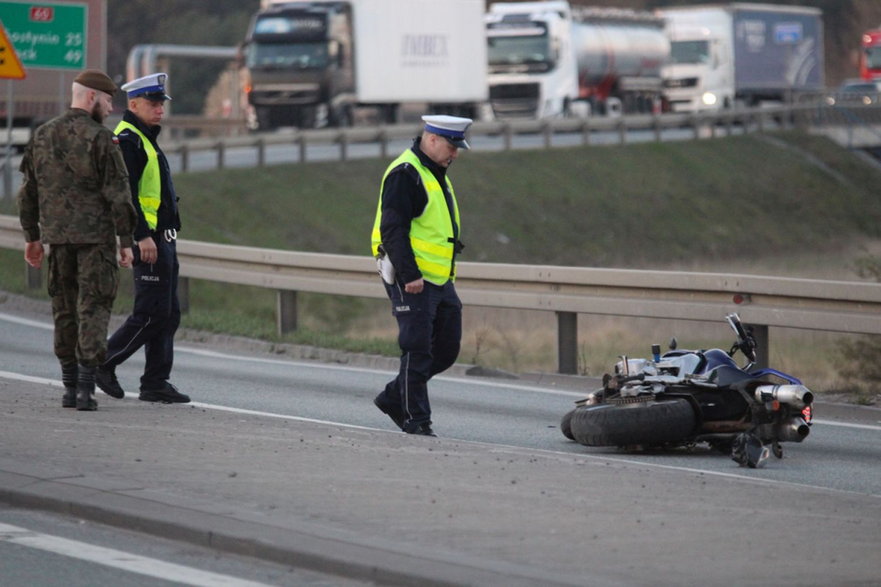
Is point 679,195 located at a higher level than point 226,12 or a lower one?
lower

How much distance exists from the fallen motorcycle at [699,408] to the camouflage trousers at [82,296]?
2.58m

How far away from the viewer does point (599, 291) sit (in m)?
13.2

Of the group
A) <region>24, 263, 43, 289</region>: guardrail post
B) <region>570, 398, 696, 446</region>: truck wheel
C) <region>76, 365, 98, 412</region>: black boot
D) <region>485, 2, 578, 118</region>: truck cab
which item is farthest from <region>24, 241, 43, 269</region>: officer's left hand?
<region>485, 2, 578, 118</region>: truck cab

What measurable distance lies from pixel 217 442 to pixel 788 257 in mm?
32759

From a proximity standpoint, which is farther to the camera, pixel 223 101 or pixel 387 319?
pixel 223 101

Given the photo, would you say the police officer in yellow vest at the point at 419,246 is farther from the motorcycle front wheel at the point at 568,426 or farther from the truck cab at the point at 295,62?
the truck cab at the point at 295,62

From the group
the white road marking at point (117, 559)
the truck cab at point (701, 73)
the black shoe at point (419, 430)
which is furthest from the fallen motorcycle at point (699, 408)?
the truck cab at point (701, 73)

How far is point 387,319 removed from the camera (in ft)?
77.1

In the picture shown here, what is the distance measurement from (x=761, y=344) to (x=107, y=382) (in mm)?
4499

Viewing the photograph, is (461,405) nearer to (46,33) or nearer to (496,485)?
(496,485)

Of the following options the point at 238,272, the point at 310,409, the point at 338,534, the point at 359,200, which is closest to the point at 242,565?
the point at 338,534

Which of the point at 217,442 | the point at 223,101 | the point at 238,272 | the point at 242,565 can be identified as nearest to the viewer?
the point at 242,565

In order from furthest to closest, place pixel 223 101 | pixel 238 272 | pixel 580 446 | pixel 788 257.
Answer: pixel 223 101 < pixel 788 257 < pixel 238 272 < pixel 580 446

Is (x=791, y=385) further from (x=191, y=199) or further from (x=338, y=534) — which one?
(x=191, y=199)
